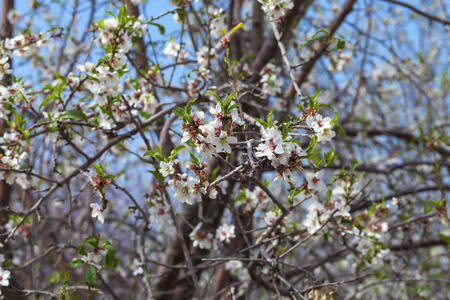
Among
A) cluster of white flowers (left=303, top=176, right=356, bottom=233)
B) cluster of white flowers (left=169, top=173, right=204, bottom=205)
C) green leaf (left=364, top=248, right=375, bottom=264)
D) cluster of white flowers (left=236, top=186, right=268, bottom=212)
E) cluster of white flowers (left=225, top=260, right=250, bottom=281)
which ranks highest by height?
cluster of white flowers (left=236, top=186, right=268, bottom=212)

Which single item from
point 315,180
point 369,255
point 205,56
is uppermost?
point 205,56

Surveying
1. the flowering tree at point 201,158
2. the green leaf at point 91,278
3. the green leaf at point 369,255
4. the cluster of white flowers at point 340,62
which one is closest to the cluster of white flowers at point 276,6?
the flowering tree at point 201,158

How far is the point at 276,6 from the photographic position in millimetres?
1821

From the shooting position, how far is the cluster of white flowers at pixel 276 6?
1.78 m

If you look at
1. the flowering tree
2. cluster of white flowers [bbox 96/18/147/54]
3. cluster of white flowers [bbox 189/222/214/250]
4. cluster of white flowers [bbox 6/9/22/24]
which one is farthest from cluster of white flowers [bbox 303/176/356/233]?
cluster of white flowers [bbox 6/9/22/24]

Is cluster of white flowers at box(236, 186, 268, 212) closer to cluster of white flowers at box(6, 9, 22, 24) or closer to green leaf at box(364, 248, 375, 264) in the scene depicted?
green leaf at box(364, 248, 375, 264)

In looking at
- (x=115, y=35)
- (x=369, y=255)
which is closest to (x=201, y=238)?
(x=369, y=255)

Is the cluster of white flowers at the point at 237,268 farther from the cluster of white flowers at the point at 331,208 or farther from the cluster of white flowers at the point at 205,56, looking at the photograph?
the cluster of white flowers at the point at 205,56

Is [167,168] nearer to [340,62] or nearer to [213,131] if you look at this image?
[213,131]

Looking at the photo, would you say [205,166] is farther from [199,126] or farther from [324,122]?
[324,122]

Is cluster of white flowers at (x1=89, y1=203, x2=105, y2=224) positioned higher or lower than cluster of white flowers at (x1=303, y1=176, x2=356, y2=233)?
higher

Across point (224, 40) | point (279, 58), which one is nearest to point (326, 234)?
point (224, 40)

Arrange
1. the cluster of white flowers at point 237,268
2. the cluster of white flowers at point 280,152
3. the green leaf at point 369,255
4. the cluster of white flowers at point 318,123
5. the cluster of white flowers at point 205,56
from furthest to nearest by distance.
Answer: the cluster of white flowers at point 237,268
the cluster of white flowers at point 205,56
the green leaf at point 369,255
the cluster of white flowers at point 318,123
the cluster of white flowers at point 280,152

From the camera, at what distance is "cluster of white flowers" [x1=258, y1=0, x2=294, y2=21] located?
5.84 feet
